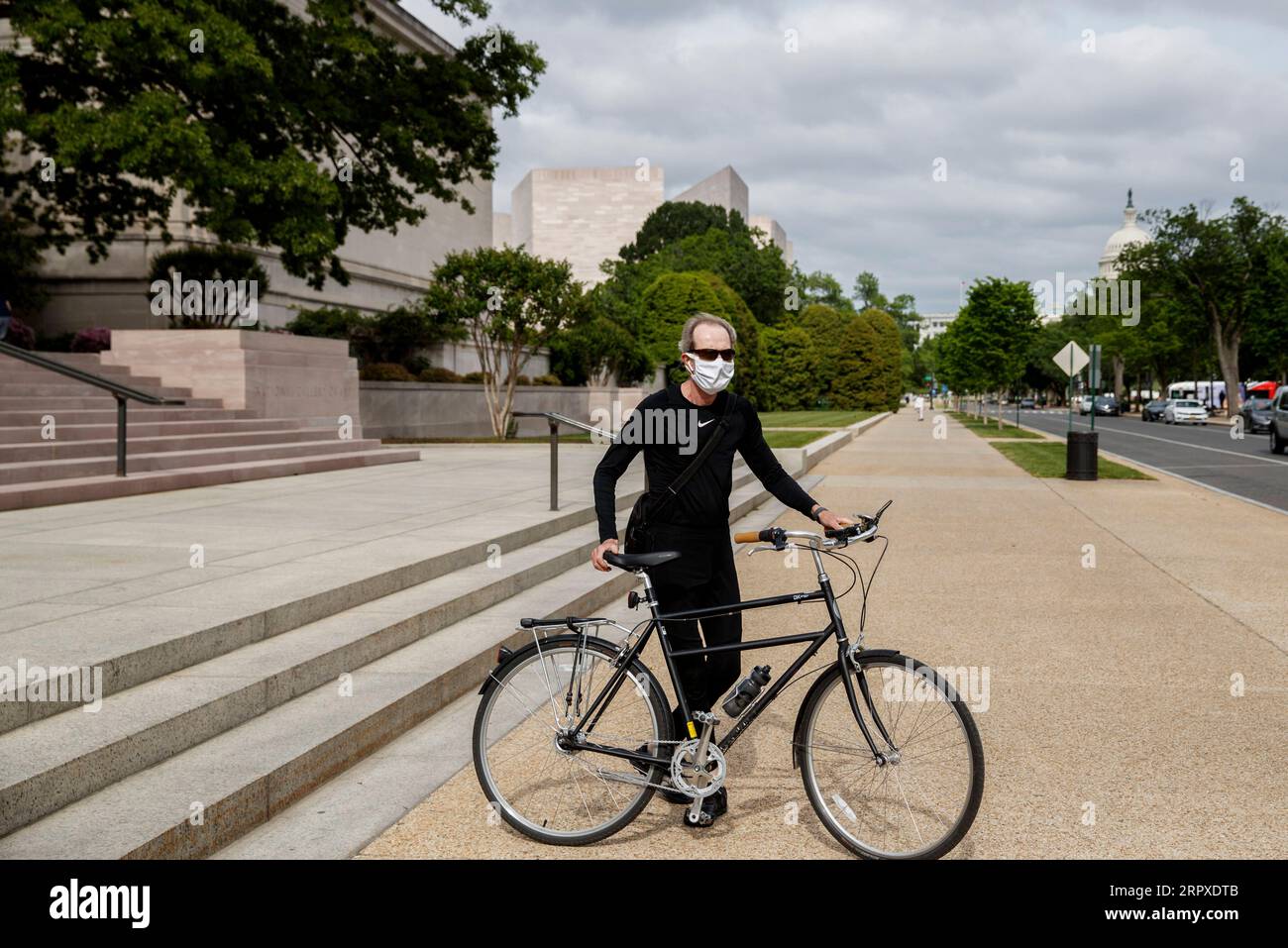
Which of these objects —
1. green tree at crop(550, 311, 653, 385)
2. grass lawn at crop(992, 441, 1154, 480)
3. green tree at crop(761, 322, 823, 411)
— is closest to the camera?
grass lawn at crop(992, 441, 1154, 480)

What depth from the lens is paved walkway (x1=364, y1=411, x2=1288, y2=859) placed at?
414 cm

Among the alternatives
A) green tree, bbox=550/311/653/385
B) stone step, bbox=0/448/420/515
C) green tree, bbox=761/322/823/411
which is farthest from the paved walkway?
green tree, bbox=761/322/823/411

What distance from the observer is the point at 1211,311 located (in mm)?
68250

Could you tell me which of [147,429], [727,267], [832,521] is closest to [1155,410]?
[727,267]

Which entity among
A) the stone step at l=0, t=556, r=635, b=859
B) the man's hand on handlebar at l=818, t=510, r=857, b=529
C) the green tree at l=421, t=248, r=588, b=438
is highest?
the green tree at l=421, t=248, r=588, b=438

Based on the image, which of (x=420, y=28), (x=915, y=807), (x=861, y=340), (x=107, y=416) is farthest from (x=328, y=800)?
(x=861, y=340)

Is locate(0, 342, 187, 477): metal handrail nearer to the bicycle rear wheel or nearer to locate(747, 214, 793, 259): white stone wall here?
the bicycle rear wheel

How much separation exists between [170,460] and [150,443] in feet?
2.49

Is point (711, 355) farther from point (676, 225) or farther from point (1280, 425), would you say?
point (676, 225)

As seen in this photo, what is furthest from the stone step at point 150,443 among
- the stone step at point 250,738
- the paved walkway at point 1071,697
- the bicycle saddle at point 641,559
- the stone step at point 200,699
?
the bicycle saddle at point 641,559

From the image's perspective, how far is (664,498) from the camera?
4.29 m

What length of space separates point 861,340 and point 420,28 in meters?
50.5

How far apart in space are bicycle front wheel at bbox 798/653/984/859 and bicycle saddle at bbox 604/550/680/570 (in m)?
0.71
